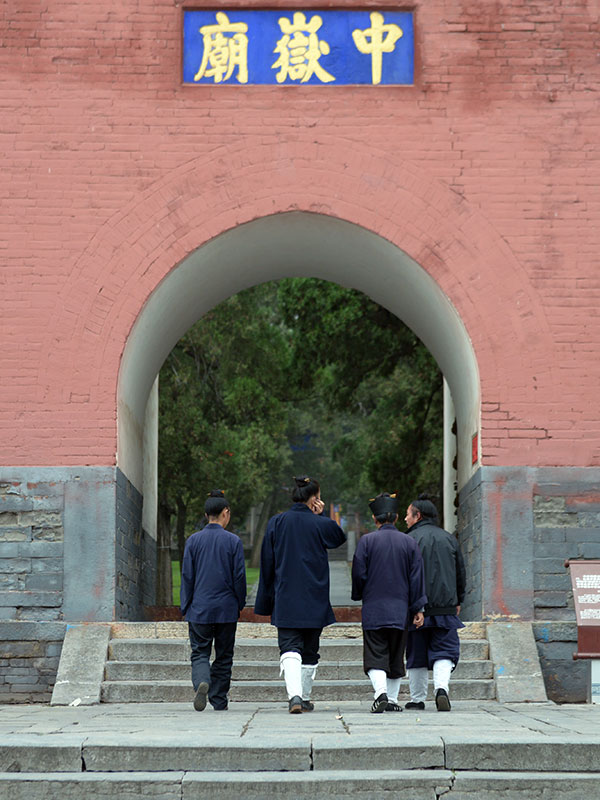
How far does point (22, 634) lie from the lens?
9656 mm

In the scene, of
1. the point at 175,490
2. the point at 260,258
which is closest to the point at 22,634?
the point at 260,258

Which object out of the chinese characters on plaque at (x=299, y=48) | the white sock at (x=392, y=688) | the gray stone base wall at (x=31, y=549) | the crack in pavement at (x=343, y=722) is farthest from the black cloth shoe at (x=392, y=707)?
the chinese characters on plaque at (x=299, y=48)

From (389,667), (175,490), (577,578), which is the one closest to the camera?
(389,667)

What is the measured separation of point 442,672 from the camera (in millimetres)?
8273

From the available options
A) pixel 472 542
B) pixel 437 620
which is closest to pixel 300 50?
pixel 472 542

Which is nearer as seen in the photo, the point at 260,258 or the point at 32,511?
the point at 32,511

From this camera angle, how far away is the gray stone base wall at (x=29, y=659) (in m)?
9.56

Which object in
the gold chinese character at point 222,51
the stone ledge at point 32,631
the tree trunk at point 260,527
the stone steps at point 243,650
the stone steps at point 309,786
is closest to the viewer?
the stone steps at point 309,786

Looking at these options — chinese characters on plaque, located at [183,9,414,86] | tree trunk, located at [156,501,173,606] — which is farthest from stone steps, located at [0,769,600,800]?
tree trunk, located at [156,501,173,606]

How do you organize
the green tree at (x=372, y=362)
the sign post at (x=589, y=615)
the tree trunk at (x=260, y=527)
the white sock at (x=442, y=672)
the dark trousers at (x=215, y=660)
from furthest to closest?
1. the tree trunk at (x=260, y=527)
2. the green tree at (x=372, y=362)
3. the sign post at (x=589, y=615)
4. the white sock at (x=442, y=672)
5. the dark trousers at (x=215, y=660)

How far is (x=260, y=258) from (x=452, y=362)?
2030 millimetres

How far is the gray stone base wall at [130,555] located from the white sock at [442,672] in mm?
2838

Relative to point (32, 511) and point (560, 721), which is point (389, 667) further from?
point (32, 511)

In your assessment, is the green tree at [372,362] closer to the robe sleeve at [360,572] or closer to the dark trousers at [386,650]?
the robe sleeve at [360,572]
